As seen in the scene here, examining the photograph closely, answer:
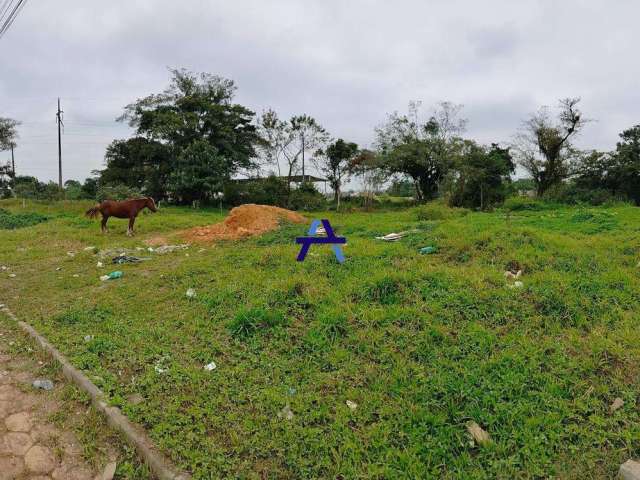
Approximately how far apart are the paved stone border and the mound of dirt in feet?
21.2

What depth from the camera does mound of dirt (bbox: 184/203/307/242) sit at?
392 inches

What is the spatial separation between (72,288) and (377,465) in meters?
5.49

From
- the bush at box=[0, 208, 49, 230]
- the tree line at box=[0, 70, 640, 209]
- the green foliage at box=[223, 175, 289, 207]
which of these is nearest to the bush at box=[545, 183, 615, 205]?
the tree line at box=[0, 70, 640, 209]

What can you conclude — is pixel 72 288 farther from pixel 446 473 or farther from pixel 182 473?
pixel 446 473

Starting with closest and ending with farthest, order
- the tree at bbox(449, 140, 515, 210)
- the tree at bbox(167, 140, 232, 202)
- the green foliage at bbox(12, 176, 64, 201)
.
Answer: the tree at bbox(449, 140, 515, 210)
the tree at bbox(167, 140, 232, 202)
the green foliage at bbox(12, 176, 64, 201)

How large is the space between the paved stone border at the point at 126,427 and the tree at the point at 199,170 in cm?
1919

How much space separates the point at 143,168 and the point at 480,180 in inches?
799

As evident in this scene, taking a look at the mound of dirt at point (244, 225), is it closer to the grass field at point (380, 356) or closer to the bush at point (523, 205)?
the grass field at point (380, 356)

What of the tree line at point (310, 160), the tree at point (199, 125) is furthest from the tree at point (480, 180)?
the tree at point (199, 125)

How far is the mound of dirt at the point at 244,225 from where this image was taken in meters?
9.97

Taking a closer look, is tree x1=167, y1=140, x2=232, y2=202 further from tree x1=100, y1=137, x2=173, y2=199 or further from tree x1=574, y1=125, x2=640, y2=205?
tree x1=574, y1=125, x2=640, y2=205

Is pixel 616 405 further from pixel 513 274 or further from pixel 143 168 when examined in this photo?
pixel 143 168

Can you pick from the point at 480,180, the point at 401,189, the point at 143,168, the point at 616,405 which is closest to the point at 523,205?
the point at 480,180

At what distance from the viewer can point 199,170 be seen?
21.7 m
